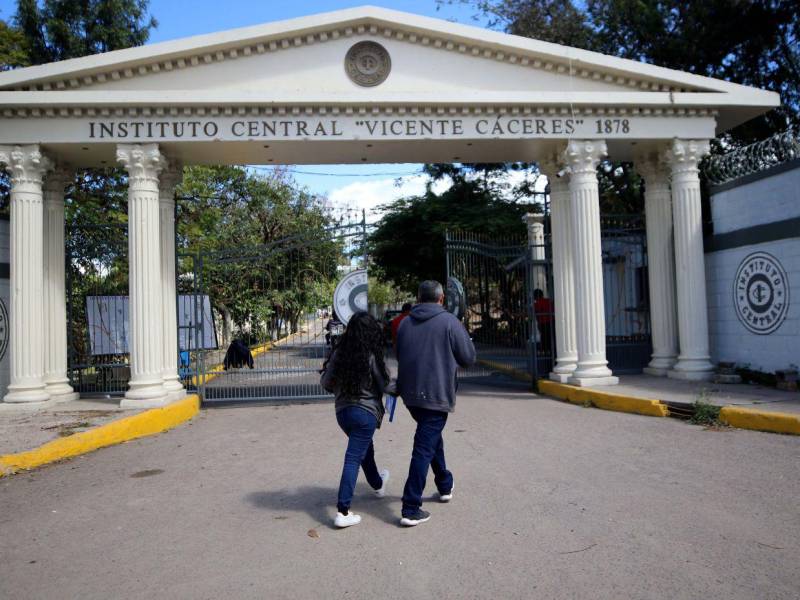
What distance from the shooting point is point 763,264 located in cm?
1001

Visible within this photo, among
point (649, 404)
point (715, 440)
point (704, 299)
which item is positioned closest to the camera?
point (715, 440)

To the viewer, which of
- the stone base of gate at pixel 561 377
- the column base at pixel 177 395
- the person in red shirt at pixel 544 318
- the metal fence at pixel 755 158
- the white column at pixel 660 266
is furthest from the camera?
the person in red shirt at pixel 544 318

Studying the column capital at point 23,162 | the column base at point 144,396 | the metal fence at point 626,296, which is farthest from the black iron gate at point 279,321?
the metal fence at point 626,296

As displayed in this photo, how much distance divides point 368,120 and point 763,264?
665cm

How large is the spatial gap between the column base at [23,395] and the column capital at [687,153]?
36.2 ft

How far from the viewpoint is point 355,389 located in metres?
A: 4.47

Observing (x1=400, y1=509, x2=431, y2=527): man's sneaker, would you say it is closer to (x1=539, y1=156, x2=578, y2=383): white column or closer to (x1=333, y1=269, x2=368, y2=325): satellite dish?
(x1=333, y1=269, x2=368, y2=325): satellite dish

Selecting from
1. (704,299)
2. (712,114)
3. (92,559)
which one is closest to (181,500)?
(92,559)

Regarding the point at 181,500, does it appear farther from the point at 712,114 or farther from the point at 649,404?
the point at 712,114

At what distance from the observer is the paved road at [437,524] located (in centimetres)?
352

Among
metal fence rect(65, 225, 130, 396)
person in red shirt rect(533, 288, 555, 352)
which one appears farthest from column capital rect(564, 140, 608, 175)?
metal fence rect(65, 225, 130, 396)

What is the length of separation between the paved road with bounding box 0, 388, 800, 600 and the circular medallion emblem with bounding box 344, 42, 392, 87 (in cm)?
608

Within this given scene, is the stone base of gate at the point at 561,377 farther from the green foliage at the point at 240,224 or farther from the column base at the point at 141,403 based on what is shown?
the column base at the point at 141,403

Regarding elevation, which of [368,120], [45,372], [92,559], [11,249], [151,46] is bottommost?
[92,559]
